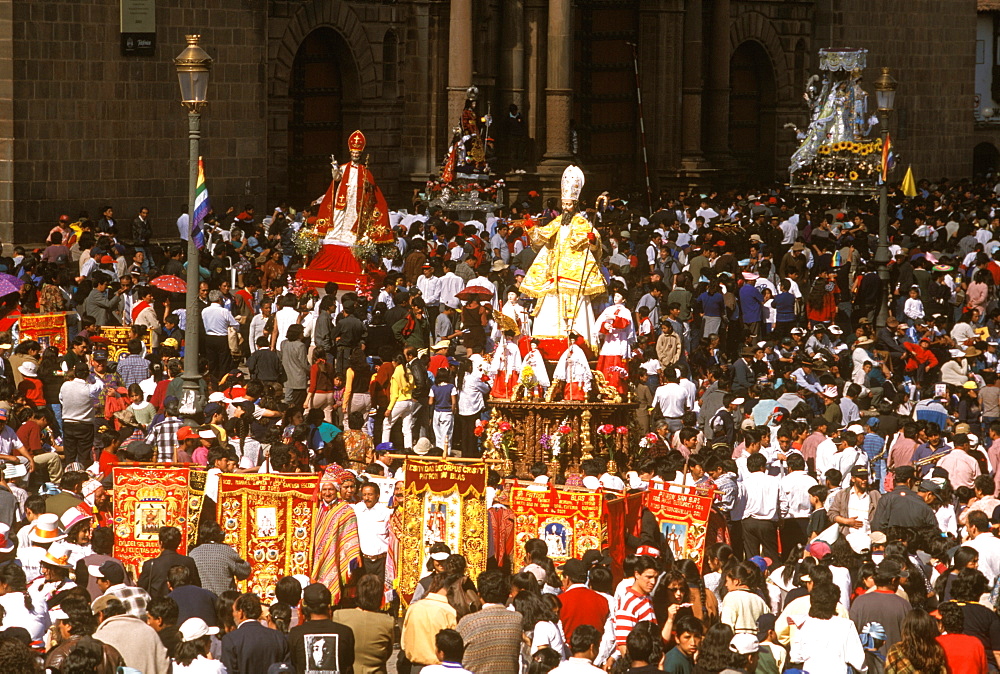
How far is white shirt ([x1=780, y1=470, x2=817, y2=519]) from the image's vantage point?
50.1ft

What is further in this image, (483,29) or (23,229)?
(483,29)

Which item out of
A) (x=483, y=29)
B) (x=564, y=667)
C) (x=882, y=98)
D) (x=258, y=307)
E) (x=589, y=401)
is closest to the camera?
(x=564, y=667)

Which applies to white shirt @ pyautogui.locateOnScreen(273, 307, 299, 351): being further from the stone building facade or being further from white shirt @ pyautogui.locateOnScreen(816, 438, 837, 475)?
the stone building facade

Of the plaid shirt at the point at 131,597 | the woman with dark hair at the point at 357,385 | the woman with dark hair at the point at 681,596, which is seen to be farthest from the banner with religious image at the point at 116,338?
the woman with dark hair at the point at 681,596

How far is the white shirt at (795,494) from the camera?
15258 millimetres

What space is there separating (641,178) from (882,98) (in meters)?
13.8

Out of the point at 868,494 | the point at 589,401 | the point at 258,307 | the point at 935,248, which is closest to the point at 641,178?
the point at 935,248

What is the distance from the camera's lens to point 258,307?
2261 cm

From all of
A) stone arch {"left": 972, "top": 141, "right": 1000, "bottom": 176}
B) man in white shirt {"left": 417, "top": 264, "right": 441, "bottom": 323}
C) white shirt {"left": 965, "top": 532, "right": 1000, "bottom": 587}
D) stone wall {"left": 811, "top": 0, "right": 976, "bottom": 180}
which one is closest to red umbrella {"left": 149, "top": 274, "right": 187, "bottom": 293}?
man in white shirt {"left": 417, "top": 264, "right": 441, "bottom": 323}

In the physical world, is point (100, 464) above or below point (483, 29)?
below

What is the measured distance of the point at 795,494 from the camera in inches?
601

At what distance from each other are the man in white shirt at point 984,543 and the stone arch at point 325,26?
22.2m

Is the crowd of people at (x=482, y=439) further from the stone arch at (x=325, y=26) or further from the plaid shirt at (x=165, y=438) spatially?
the stone arch at (x=325, y=26)

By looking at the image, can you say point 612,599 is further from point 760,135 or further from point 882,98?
point 760,135
